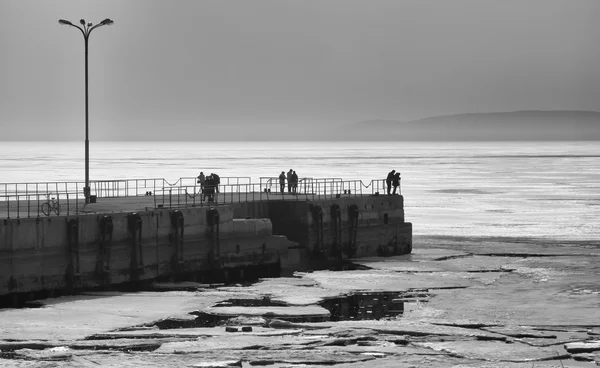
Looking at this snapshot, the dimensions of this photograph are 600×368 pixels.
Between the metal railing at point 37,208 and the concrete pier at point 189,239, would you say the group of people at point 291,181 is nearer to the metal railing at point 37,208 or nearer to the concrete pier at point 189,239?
the concrete pier at point 189,239

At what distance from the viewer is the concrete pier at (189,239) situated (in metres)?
32.9

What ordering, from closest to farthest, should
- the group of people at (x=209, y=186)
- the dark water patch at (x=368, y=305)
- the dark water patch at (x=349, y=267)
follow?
the dark water patch at (x=368, y=305) → the dark water patch at (x=349, y=267) → the group of people at (x=209, y=186)

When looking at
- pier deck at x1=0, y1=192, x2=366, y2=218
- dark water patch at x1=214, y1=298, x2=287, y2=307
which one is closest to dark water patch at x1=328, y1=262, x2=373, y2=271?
pier deck at x1=0, y1=192, x2=366, y2=218

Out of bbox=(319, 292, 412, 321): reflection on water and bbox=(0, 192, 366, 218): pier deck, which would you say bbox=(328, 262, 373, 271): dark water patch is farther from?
bbox=(319, 292, 412, 321): reflection on water

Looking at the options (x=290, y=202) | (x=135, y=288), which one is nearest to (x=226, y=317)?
(x=135, y=288)

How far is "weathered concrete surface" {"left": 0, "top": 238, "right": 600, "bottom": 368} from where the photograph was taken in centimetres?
2405

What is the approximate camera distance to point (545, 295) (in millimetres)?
33688

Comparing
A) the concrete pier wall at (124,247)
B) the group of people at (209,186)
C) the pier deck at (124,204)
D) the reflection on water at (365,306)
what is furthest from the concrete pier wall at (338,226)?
the reflection on water at (365,306)

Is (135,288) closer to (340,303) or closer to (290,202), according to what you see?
(340,303)

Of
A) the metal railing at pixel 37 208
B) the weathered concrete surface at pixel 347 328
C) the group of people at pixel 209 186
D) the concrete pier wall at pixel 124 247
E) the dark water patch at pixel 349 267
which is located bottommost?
the weathered concrete surface at pixel 347 328

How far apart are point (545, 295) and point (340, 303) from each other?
6.33 meters

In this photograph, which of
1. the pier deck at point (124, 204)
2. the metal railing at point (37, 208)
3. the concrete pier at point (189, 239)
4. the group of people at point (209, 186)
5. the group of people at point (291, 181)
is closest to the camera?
the concrete pier at point (189, 239)

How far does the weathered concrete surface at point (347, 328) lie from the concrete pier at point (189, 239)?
1.67m

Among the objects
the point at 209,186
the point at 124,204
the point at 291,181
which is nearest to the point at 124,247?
the point at 124,204
